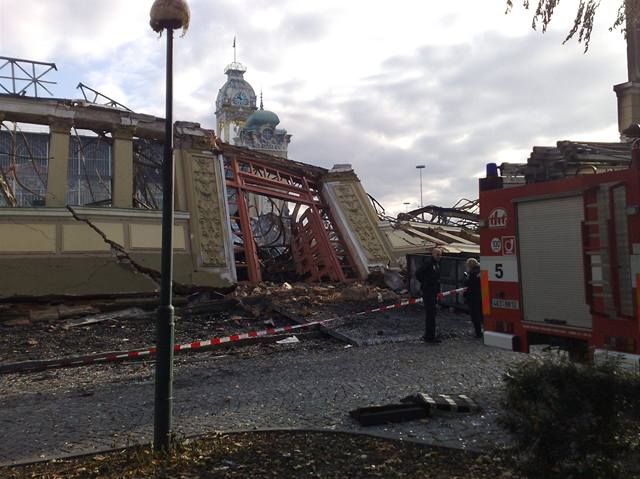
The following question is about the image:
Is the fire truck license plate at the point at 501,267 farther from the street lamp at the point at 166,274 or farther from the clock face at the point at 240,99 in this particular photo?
the clock face at the point at 240,99

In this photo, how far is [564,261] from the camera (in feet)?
19.7

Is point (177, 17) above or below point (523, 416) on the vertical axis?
above

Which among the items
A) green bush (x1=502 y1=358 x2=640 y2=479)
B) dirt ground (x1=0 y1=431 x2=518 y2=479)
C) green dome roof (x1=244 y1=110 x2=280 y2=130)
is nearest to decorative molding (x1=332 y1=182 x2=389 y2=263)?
dirt ground (x1=0 y1=431 x2=518 y2=479)

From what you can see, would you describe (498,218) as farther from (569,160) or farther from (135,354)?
(135,354)

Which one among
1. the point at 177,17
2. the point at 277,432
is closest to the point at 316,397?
the point at 277,432

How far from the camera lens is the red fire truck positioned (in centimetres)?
527

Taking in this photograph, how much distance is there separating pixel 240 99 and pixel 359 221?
197 ft

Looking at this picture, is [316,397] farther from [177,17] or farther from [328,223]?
[328,223]

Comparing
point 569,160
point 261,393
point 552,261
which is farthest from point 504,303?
point 261,393

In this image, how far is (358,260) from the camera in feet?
56.4

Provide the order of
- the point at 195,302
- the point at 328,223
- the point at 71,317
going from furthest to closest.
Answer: the point at 328,223 < the point at 195,302 < the point at 71,317

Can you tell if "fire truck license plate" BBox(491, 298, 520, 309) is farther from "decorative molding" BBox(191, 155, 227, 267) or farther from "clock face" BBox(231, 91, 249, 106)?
"clock face" BBox(231, 91, 249, 106)

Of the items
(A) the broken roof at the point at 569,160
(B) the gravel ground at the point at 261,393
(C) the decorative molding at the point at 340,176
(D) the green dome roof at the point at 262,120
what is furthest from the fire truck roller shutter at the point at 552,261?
(D) the green dome roof at the point at 262,120

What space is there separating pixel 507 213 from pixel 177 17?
4.25m
